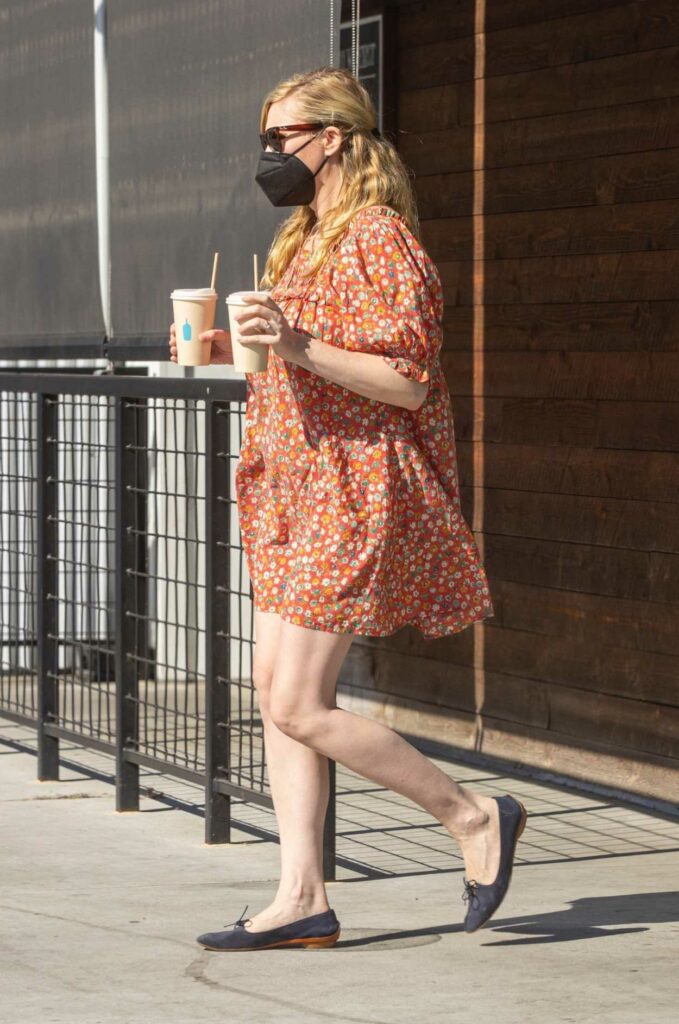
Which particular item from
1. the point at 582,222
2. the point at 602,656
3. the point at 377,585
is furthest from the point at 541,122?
the point at 377,585

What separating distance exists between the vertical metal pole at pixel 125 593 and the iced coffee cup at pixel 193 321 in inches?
59.8

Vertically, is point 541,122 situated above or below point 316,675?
above

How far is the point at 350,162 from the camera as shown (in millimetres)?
4551

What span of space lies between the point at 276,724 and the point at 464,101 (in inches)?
137

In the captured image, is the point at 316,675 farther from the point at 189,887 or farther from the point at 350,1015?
the point at 189,887

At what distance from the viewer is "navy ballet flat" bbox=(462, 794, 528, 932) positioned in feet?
15.0

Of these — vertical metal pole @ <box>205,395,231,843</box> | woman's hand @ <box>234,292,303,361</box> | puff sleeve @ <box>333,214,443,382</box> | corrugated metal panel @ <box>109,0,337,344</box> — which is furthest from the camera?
corrugated metal panel @ <box>109,0,337,344</box>

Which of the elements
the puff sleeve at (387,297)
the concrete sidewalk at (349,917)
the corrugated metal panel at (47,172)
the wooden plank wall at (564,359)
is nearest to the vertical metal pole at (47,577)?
the concrete sidewalk at (349,917)

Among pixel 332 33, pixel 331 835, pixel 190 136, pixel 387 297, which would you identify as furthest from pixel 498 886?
pixel 190 136

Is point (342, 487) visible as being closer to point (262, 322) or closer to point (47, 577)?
point (262, 322)

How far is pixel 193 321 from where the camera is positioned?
14.9 feet

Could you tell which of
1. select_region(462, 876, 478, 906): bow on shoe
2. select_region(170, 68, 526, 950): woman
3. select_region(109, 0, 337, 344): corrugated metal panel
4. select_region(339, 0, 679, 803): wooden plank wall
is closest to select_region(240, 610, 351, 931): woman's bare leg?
select_region(170, 68, 526, 950): woman

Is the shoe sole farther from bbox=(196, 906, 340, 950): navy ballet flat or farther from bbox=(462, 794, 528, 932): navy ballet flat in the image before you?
bbox=(462, 794, 528, 932): navy ballet flat

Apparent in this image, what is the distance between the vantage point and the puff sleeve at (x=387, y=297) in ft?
14.2
